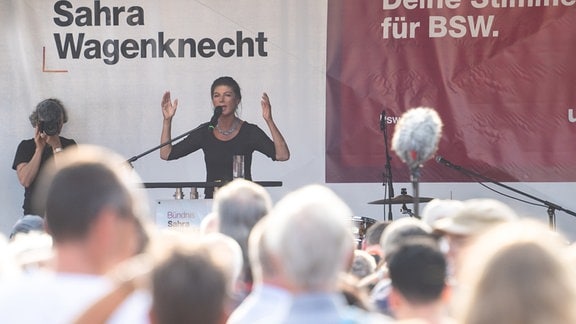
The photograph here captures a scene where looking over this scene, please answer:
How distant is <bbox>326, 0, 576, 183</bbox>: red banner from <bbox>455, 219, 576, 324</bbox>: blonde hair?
755 cm

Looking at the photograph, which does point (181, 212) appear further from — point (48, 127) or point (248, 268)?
point (248, 268)

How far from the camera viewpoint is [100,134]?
10078 millimetres

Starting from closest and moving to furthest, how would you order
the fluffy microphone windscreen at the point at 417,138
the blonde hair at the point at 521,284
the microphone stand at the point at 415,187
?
the blonde hair at the point at 521,284
the microphone stand at the point at 415,187
the fluffy microphone windscreen at the point at 417,138

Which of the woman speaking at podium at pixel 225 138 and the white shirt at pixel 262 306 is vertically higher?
the woman speaking at podium at pixel 225 138

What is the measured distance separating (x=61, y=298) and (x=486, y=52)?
7.50 metres

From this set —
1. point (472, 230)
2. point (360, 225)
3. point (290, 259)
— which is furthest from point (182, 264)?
point (360, 225)

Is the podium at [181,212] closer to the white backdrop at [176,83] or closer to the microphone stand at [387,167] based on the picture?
the white backdrop at [176,83]

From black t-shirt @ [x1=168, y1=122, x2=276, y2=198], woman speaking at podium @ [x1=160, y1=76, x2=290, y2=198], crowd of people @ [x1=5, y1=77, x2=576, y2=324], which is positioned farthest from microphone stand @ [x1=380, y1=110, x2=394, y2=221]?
crowd of people @ [x1=5, y1=77, x2=576, y2=324]

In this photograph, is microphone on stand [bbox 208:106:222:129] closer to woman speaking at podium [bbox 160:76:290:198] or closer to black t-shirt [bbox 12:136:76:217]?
woman speaking at podium [bbox 160:76:290:198]

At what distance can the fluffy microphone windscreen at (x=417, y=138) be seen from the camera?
19.6 feet

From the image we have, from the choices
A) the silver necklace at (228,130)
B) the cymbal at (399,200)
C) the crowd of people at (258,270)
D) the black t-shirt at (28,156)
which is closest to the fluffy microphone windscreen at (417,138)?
the crowd of people at (258,270)

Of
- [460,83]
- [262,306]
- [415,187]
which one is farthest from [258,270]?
[460,83]

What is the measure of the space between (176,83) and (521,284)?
8082 mm

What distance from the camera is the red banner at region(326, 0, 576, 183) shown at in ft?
31.5
